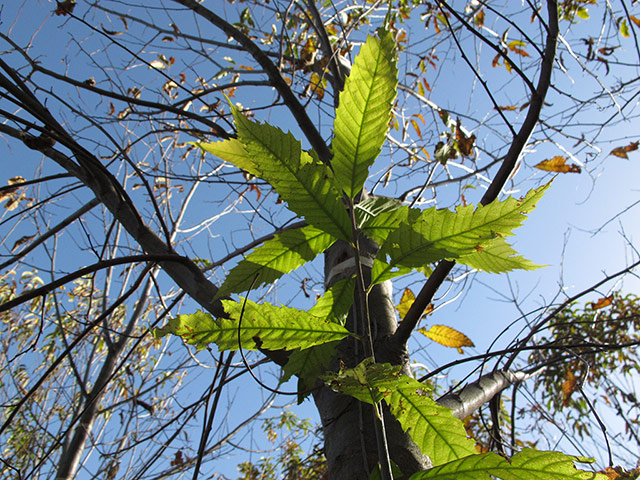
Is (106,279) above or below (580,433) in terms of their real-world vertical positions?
above

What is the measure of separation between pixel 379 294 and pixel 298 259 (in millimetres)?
467

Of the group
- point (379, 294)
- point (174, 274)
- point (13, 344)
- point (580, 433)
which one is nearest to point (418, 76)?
point (379, 294)

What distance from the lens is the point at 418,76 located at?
306 centimetres

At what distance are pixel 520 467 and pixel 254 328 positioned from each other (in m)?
0.37

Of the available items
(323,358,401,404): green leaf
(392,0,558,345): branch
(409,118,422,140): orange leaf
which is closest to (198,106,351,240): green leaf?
(323,358,401,404): green leaf

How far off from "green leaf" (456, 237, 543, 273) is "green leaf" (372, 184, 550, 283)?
0.07 metres

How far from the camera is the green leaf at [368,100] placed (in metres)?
0.52

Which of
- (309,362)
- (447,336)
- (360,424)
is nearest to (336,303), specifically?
(309,362)

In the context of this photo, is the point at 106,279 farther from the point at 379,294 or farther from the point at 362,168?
the point at 362,168

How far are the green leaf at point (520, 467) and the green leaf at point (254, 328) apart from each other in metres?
0.23

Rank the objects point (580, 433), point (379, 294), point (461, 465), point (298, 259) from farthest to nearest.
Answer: point (580, 433) < point (379, 294) < point (298, 259) < point (461, 465)

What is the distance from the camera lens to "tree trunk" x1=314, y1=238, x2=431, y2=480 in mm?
682

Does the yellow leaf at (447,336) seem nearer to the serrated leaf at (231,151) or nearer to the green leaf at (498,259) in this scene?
the green leaf at (498,259)

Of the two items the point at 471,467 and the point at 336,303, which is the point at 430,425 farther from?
the point at 336,303
